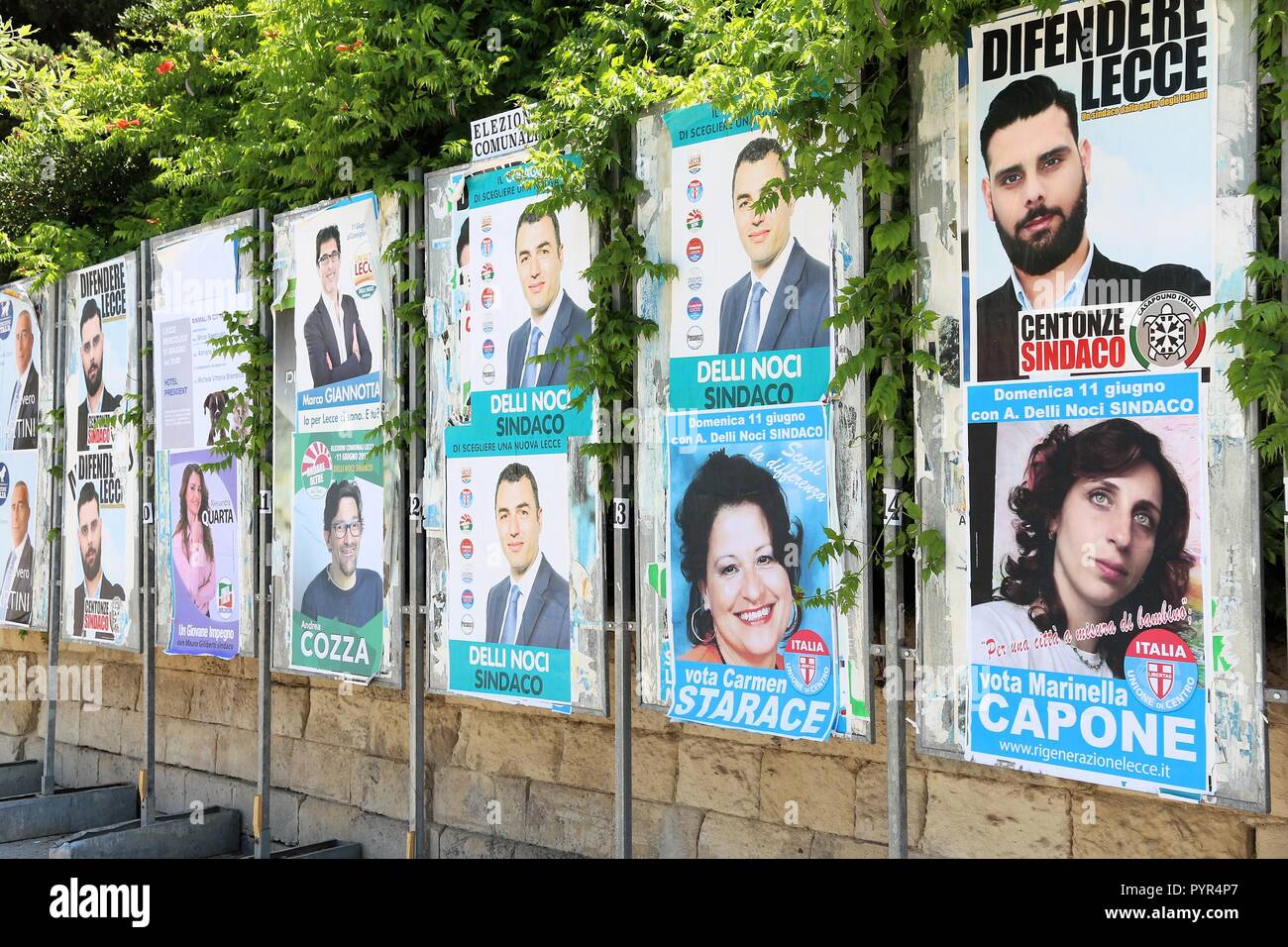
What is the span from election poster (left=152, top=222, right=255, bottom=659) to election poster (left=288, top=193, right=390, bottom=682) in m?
0.58

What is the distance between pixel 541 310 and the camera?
6016 mm

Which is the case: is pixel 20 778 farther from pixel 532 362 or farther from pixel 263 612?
pixel 532 362

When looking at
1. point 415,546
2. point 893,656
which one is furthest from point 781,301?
point 415,546

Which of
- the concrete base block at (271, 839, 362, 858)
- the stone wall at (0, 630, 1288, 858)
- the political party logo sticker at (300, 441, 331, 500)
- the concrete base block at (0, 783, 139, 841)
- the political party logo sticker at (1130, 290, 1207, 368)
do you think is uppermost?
the political party logo sticker at (1130, 290, 1207, 368)

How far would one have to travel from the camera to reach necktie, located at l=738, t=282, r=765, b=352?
511 cm

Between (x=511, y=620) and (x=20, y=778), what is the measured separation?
6.18 meters

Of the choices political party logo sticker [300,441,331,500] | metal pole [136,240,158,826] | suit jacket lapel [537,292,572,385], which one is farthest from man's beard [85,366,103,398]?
suit jacket lapel [537,292,572,385]

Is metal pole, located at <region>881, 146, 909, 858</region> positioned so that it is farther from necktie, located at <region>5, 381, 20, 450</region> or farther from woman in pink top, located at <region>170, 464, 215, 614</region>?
necktie, located at <region>5, 381, 20, 450</region>

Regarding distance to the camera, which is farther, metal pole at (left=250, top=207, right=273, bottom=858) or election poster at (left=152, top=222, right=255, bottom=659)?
election poster at (left=152, top=222, right=255, bottom=659)

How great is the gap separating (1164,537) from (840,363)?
1.27 meters

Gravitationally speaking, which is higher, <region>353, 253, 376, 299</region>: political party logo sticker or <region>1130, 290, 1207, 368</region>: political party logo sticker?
<region>353, 253, 376, 299</region>: political party logo sticker

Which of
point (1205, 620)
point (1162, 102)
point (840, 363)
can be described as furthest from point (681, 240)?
point (1205, 620)

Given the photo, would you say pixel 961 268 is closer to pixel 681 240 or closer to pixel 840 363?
pixel 840 363

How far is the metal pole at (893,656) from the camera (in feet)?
15.1
